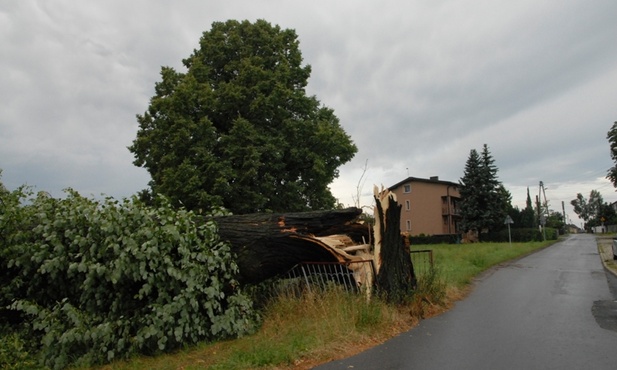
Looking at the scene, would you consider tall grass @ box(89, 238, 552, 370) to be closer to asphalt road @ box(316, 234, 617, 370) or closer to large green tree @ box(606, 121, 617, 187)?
asphalt road @ box(316, 234, 617, 370)

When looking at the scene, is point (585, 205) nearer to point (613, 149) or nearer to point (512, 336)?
point (613, 149)

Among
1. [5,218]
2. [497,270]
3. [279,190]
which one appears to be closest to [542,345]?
[5,218]

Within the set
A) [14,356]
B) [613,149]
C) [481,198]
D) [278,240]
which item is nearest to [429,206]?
[481,198]

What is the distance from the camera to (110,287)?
641cm

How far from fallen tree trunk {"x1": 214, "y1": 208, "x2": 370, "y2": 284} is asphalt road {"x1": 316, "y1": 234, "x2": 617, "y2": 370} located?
7.03 ft

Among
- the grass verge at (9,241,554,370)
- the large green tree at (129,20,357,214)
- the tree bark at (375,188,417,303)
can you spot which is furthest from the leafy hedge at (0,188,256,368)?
the large green tree at (129,20,357,214)

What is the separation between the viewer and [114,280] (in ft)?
18.9

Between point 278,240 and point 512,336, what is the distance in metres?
3.80

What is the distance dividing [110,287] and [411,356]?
4.26 metres

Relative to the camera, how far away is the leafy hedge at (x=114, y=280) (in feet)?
19.5

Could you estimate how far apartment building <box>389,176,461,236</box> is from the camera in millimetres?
58625

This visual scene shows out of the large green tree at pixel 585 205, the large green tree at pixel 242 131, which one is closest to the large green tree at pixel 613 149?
the large green tree at pixel 242 131

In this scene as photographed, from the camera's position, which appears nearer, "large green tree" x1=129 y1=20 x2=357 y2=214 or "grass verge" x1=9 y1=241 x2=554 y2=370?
"grass verge" x1=9 y1=241 x2=554 y2=370

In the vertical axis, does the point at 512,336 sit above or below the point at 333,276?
below
